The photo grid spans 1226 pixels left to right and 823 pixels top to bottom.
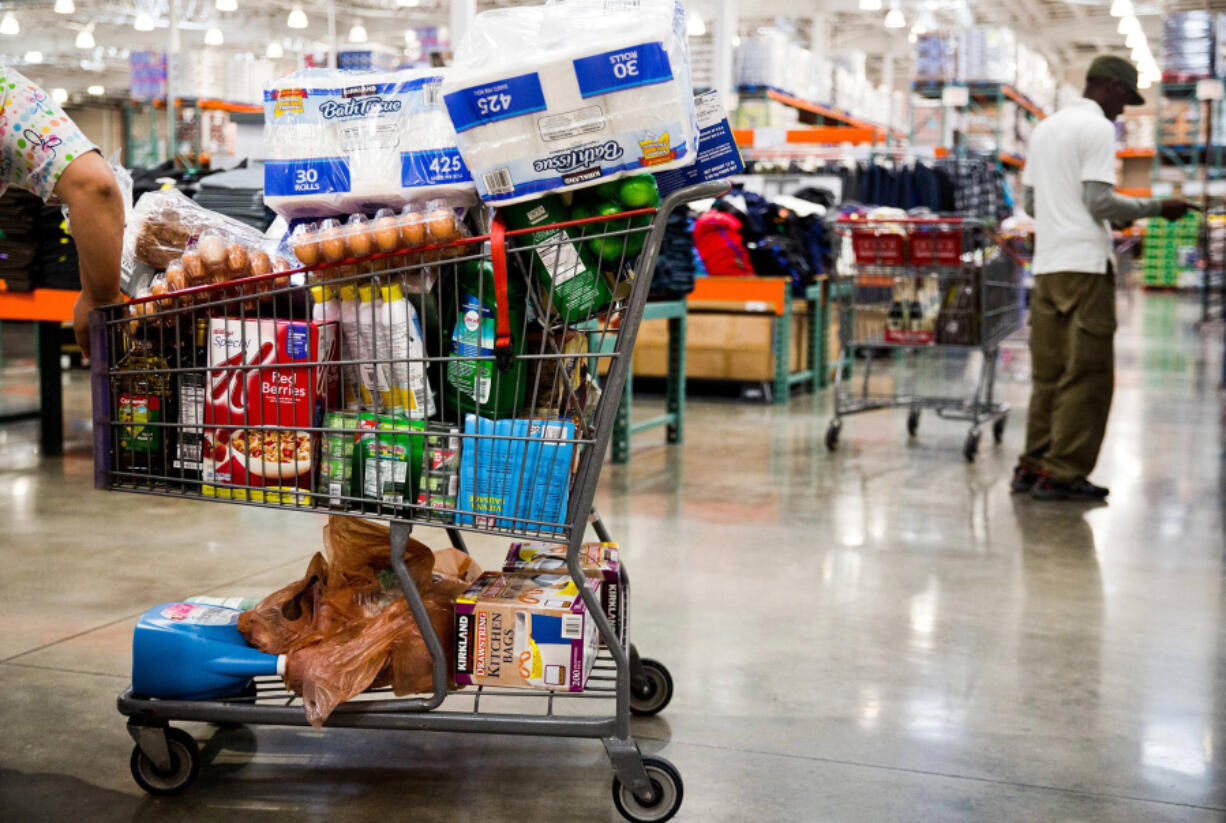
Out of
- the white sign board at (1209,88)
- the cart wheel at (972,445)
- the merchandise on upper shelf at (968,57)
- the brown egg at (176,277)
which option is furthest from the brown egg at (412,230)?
the white sign board at (1209,88)

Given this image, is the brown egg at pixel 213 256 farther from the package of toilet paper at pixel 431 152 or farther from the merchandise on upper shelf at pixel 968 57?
the merchandise on upper shelf at pixel 968 57

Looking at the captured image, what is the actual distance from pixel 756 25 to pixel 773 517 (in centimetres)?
2075

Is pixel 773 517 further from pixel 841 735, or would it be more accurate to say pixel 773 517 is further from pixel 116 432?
pixel 116 432

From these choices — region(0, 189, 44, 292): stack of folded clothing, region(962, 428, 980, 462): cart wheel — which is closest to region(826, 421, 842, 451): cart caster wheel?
region(962, 428, 980, 462): cart wheel

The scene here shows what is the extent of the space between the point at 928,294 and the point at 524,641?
4531mm

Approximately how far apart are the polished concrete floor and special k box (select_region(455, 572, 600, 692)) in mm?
225

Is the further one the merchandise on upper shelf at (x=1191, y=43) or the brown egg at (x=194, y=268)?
the merchandise on upper shelf at (x=1191, y=43)

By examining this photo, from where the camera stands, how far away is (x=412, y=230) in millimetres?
2012

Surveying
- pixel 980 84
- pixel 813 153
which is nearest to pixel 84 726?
pixel 813 153

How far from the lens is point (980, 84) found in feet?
44.1

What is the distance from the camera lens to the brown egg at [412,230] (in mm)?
2012

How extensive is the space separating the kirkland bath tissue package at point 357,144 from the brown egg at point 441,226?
2.1 inches

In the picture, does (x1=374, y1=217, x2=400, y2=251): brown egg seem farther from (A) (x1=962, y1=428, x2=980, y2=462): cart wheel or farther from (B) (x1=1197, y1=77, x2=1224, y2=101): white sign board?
(B) (x1=1197, y1=77, x2=1224, y2=101): white sign board

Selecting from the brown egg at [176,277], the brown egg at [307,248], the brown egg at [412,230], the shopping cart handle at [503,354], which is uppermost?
the brown egg at [412,230]
